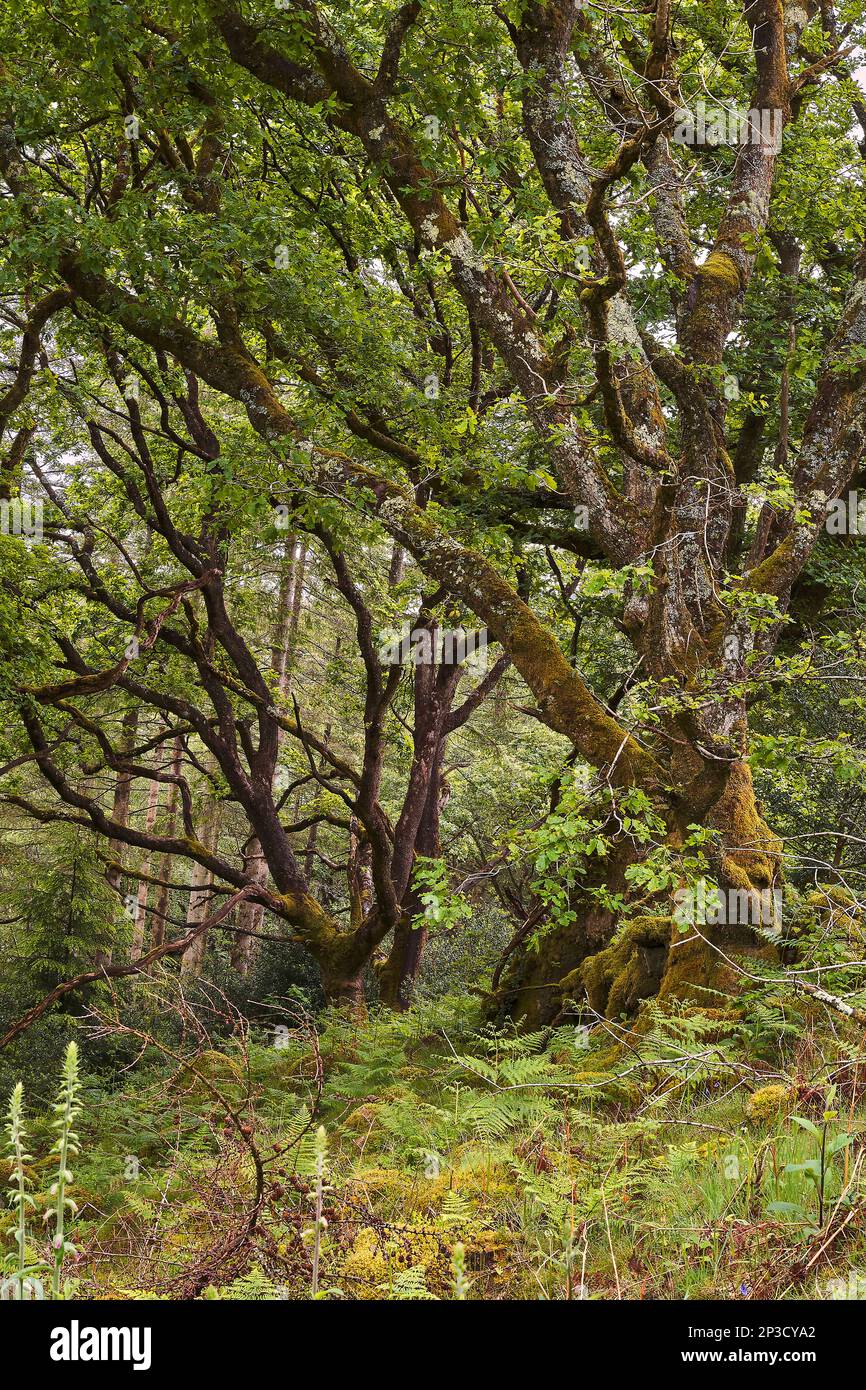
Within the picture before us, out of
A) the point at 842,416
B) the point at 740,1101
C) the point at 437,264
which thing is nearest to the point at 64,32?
the point at 437,264

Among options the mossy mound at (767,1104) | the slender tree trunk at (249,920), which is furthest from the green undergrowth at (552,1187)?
the slender tree trunk at (249,920)

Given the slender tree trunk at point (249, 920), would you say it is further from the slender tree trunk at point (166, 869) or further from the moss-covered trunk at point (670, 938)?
the moss-covered trunk at point (670, 938)

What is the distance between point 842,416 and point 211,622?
281 inches

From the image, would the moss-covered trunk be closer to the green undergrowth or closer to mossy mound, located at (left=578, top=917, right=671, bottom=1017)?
mossy mound, located at (left=578, top=917, right=671, bottom=1017)

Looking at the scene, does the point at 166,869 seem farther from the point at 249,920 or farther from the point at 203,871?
the point at 203,871

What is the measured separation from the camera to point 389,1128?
555cm

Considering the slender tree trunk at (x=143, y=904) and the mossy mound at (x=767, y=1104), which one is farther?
the slender tree trunk at (x=143, y=904)

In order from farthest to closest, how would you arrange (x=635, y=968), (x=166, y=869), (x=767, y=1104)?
1. (x=166, y=869)
2. (x=635, y=968)
3. (x=767, y=1104)

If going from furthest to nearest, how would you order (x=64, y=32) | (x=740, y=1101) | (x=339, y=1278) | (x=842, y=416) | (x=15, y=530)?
(x=15, y=530) < (x=64, y=32) < (x=842, y=416) < (x=740, y=1101) < (x=339, y=1278)

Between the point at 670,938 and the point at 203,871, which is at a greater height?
the point at 670,938

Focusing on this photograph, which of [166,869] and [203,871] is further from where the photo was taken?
[203,871]

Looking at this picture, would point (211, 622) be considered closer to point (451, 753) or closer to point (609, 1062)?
point (609, 1062)

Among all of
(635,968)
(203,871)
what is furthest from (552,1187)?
(203,871)

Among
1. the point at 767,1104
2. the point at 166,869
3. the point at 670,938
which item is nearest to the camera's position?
the point at 767,1104
